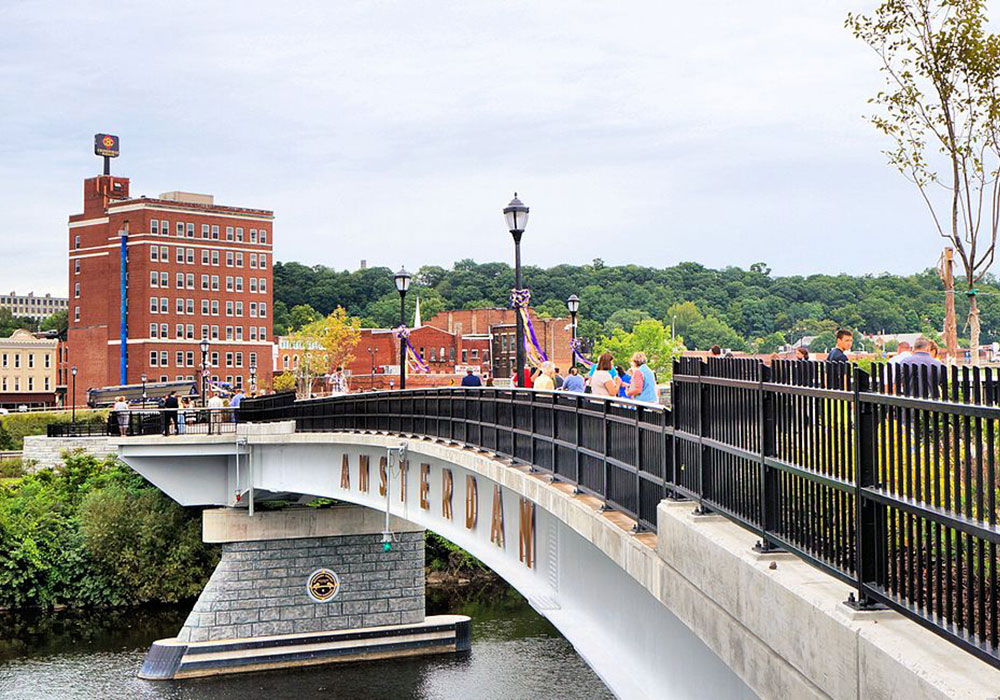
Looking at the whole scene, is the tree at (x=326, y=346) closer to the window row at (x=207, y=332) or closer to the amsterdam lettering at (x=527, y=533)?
the window row at (x=207, y=332)

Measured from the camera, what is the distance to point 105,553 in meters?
43.0

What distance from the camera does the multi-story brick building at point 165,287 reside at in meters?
104

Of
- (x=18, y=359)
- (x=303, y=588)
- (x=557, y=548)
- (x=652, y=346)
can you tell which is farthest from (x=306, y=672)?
(x=18, y=359)

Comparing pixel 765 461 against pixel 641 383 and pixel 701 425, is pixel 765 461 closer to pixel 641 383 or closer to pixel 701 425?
pixel 701 425

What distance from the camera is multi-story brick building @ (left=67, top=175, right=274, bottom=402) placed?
341 feet

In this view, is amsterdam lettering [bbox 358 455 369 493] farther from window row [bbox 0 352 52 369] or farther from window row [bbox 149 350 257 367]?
window row [bbox 0 352 52 369]

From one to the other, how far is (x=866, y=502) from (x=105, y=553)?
137ft

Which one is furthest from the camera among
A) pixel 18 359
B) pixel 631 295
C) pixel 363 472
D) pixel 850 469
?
pixel 631 295

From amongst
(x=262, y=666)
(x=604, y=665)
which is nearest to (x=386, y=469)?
(x=262, y=666)

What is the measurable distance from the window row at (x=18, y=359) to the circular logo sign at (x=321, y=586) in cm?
9806

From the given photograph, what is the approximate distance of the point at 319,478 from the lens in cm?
2938

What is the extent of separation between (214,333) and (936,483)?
108 meters

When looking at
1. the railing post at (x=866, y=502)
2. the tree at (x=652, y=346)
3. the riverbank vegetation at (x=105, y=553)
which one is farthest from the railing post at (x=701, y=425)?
the tree at (x=652, y=346)

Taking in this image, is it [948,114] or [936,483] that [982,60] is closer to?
[948,114]
